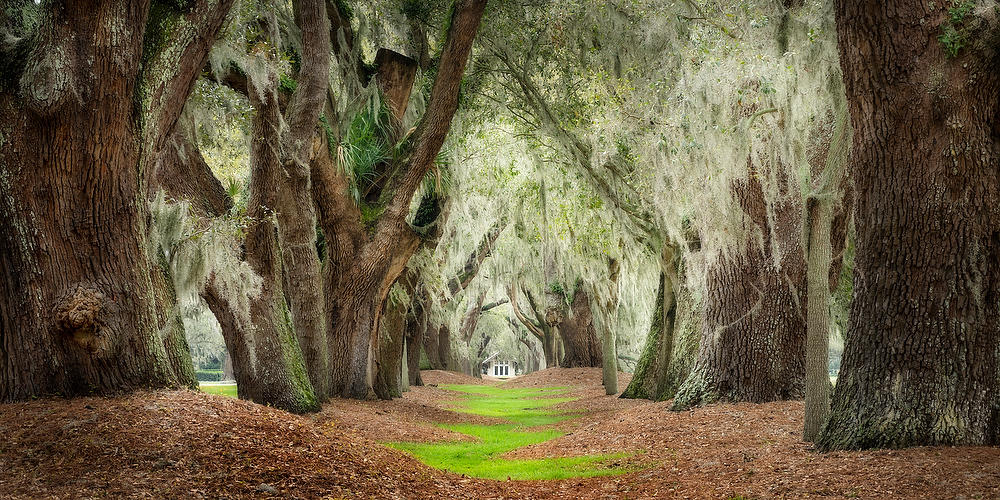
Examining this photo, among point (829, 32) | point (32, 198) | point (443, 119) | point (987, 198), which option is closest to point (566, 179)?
point (443, 119)

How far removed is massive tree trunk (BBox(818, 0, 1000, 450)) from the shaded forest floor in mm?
404

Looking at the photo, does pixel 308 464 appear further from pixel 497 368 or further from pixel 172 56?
pixel 497 368

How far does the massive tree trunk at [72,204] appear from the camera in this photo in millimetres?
5215

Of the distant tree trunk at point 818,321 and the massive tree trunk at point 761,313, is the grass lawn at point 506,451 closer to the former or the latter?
the distant tree trunk at point 818,321

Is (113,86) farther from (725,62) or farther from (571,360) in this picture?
(571,360)

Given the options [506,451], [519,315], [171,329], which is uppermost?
[519,315]

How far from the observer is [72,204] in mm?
5285

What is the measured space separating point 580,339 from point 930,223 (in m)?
19.5

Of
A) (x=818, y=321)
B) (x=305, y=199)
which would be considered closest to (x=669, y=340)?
(x=818, y=321)

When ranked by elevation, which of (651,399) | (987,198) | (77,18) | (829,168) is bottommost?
(651,399)

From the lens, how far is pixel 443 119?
1092 cm

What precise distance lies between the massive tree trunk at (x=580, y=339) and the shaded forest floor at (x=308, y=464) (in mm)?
16093

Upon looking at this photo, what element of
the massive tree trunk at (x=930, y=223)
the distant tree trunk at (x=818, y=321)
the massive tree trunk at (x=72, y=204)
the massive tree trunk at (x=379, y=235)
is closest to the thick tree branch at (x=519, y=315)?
the massive tree trunk at (x=379, y=235)

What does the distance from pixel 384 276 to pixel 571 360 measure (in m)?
14.5
